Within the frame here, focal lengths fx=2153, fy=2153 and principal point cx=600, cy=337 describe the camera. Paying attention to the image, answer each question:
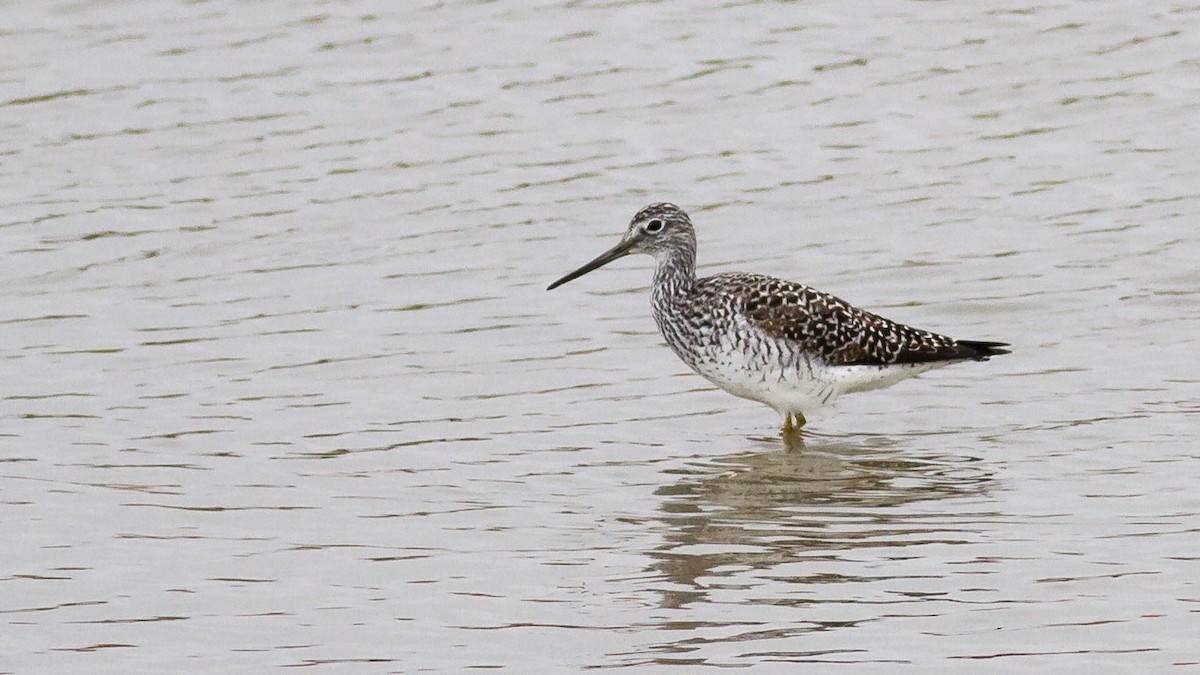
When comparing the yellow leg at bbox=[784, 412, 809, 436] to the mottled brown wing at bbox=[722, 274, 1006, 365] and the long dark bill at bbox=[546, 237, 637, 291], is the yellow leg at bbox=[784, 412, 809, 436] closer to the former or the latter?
the mottled brown wing at bbox=[722, 274, 1006, 365]

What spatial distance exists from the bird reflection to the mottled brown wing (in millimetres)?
480

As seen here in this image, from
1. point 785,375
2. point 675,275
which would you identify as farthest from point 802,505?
point 675,275

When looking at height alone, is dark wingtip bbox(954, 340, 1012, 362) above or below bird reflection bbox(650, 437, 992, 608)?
above

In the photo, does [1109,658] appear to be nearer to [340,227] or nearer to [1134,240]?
[1134,240]

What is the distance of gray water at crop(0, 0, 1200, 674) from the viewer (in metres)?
8.48

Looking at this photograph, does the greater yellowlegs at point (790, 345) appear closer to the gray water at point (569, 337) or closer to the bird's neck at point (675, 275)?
the bird's neck at point (675, 275)

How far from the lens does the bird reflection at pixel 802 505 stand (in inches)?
364

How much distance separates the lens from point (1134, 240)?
548 inches

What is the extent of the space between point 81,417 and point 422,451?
1926 millimetres

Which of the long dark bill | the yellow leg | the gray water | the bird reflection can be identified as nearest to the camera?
the gray water

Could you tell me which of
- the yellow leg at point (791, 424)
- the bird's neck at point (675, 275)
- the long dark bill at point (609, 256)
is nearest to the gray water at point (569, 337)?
the yellow leg at point (791, 424)

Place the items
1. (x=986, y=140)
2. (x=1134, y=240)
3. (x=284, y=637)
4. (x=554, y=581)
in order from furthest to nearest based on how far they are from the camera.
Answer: (x=986, y=140), (x=1134, y=240), (x=554, y=581), (x=284, y=637)

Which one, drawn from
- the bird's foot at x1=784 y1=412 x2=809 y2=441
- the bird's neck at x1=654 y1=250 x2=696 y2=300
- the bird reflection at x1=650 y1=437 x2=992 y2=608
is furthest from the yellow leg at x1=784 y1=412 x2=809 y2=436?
the bird's neck at x1=654 y1=250 x2=696 y2=300

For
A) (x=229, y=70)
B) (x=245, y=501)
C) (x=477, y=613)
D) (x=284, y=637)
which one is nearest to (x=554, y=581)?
(x=477, y=613)
